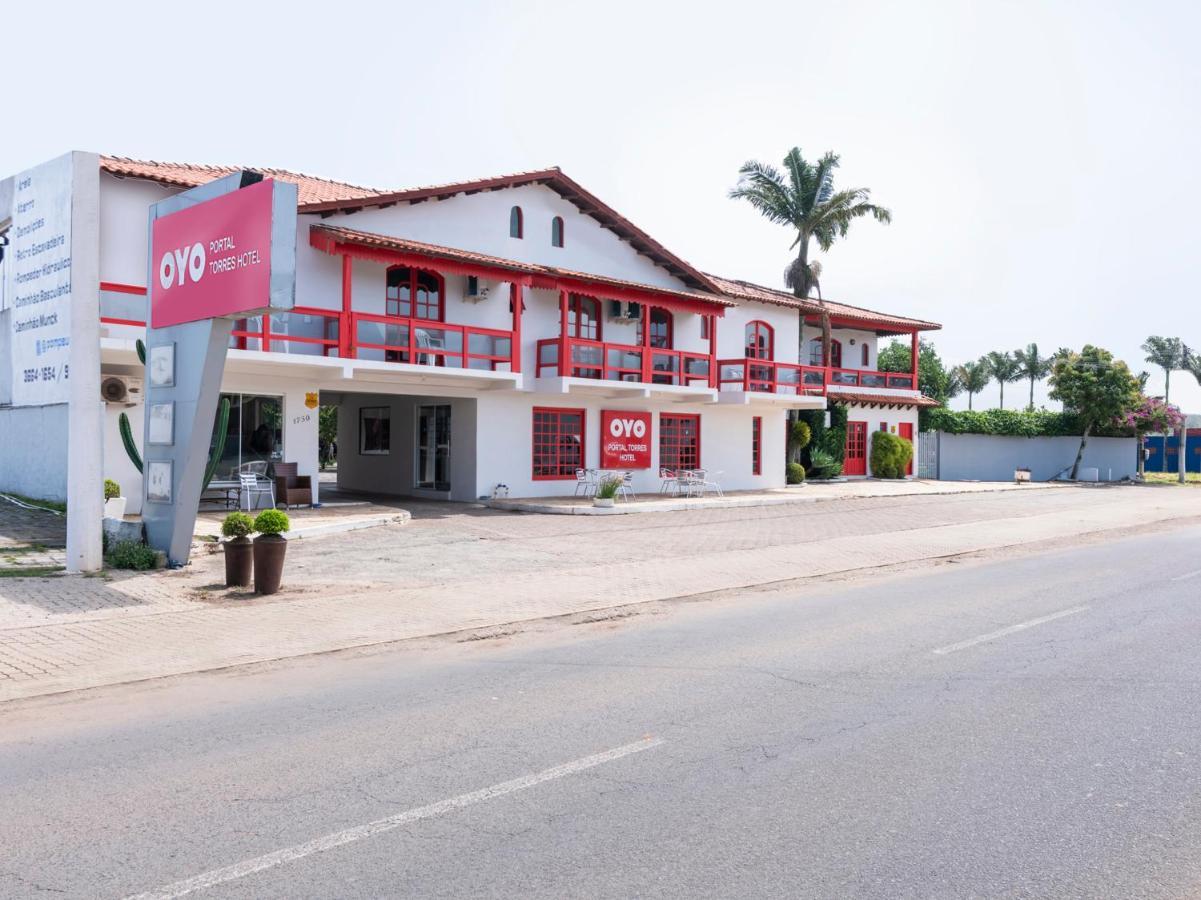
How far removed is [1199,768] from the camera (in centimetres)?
514

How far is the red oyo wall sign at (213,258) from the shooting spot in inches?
424

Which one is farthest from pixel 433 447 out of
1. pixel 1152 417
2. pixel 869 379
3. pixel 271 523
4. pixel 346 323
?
pixel 1152 417

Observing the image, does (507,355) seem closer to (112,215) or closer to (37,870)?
(112,215)

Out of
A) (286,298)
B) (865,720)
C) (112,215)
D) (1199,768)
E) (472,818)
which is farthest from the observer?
(112,215)

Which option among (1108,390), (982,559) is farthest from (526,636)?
(1108,390)

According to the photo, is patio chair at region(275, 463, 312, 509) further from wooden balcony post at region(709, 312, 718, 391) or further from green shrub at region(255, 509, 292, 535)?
wooden balcony post at region(709, 312, 718, 391)

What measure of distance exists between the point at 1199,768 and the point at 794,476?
2767cm

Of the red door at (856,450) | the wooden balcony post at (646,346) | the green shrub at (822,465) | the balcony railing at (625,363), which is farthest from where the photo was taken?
the red door at (856,450)

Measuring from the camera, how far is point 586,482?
2416 centimetres

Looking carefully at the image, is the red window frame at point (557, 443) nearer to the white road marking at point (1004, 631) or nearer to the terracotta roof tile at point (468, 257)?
the terracotta roof tile at point (468, 257)

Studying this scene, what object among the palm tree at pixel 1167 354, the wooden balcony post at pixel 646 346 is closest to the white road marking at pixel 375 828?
the wooden balcony post at pixel 646 346

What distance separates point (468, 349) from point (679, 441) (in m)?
8.30

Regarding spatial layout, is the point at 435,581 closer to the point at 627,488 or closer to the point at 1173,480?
the point at 627,488

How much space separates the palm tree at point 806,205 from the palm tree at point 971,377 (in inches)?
1954
